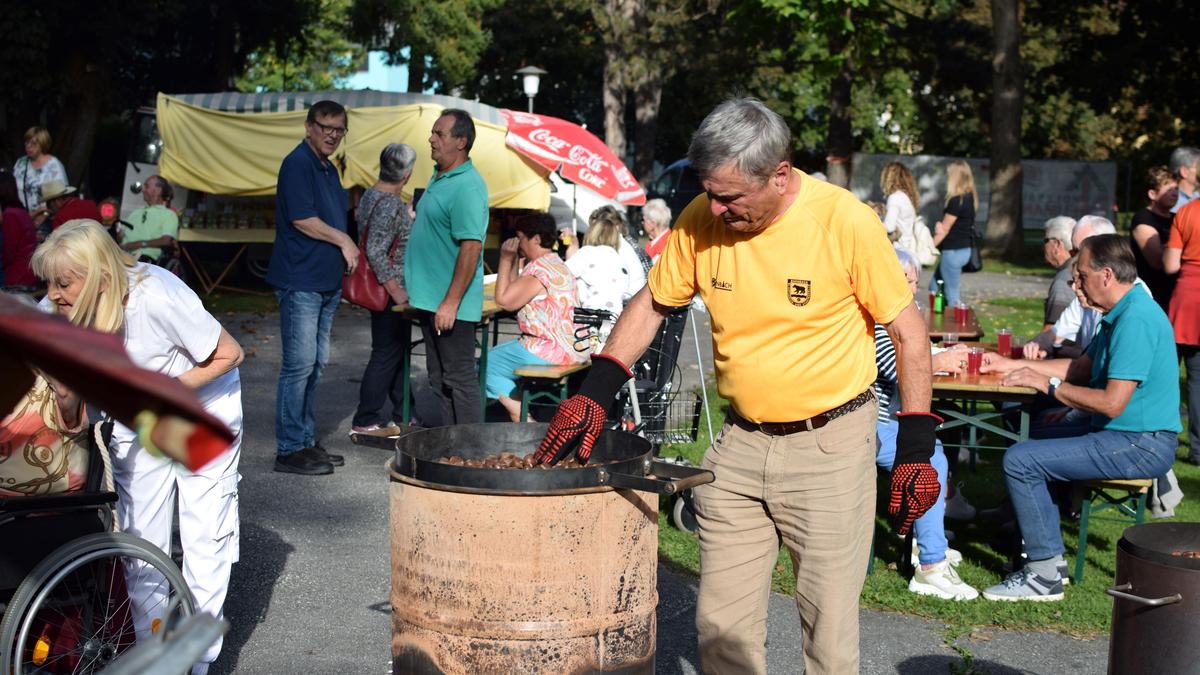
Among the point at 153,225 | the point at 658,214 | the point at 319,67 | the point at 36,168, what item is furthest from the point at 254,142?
the point at 319,67

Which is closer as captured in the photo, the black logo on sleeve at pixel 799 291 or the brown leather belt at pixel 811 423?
the black logo on sleeve at pixel 799 291

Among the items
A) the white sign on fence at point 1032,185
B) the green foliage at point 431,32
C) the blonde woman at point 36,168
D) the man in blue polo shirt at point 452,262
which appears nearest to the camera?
the man in blue polo shirt at point 452,262

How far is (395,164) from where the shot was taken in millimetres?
8094

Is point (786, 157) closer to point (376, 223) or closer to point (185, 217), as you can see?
point (376, 223)

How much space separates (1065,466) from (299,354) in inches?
160

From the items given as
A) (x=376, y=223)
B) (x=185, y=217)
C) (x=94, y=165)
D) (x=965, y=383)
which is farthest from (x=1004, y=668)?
(x=94, y=165)

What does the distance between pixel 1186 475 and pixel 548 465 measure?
583cm

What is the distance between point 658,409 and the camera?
25.1ft

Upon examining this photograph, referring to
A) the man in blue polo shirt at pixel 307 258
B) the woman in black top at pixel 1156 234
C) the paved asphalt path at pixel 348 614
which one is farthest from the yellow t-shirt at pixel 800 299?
the woman in black top at pixel 1156 234

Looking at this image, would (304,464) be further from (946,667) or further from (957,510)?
(946,667)

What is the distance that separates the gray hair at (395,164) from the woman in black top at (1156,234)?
194 inches

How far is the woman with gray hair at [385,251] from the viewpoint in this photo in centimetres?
812

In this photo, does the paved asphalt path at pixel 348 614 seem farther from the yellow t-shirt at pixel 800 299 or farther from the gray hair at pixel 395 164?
the gray hair at pixel 395 164

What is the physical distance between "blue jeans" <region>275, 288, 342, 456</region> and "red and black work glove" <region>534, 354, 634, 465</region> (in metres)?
3.81
